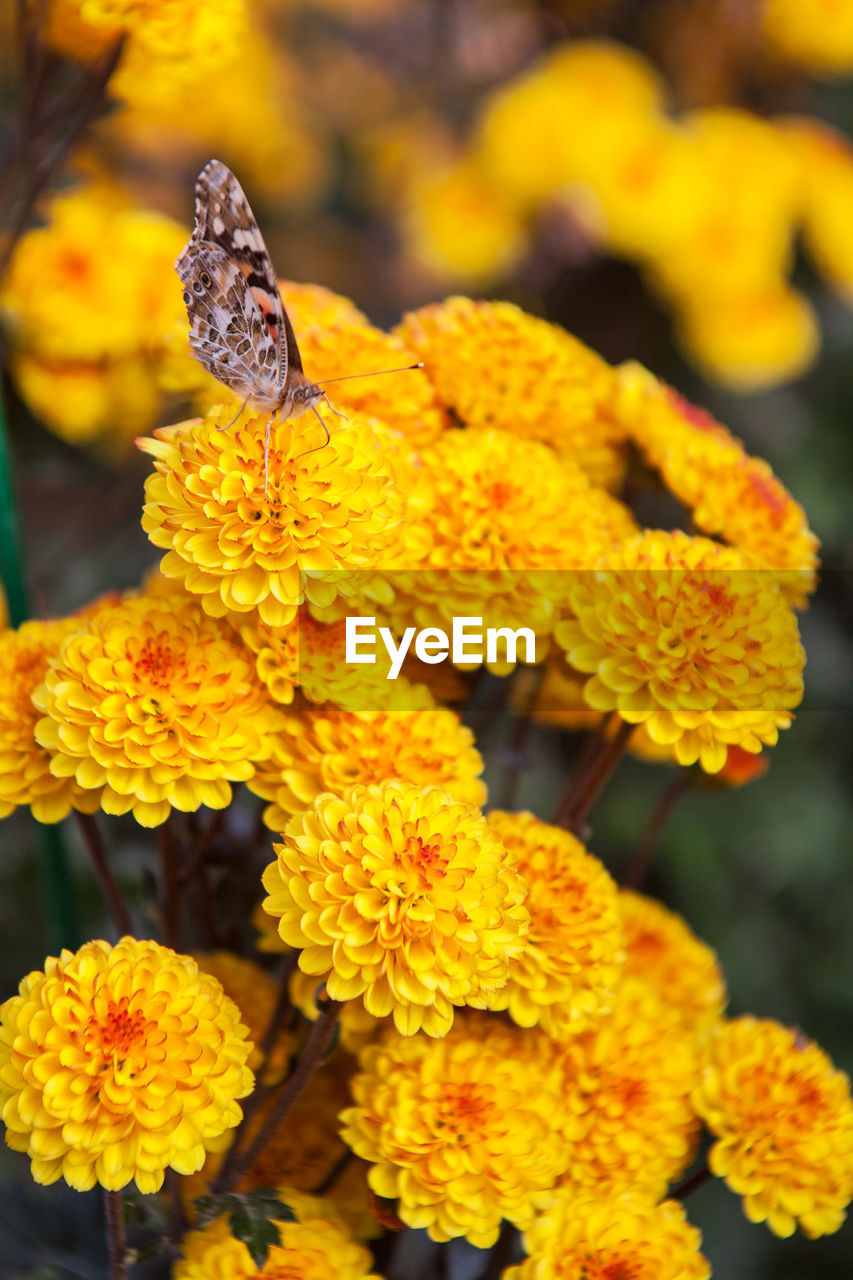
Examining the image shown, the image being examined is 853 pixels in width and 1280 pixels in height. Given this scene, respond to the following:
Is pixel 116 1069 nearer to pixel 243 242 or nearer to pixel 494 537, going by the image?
pixel 494 537

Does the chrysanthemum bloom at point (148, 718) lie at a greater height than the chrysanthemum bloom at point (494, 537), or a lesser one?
lesser

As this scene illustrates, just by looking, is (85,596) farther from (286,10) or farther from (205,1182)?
(286,10)

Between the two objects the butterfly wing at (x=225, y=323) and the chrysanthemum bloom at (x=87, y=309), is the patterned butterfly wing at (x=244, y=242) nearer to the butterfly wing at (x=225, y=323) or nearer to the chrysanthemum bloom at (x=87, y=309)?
the butterfly wing at (x=225, y=323)

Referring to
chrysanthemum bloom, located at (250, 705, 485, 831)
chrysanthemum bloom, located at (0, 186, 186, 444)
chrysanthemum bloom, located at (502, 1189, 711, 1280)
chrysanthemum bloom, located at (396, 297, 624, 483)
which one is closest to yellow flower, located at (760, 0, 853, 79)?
chrysanthemum bloom, located at (0, 186, 186, 444)

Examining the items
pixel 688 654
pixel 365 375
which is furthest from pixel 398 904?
pixel 365 375

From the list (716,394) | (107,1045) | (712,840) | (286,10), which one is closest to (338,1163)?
(107,1045)

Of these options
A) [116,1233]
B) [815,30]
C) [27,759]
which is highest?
[815,30]

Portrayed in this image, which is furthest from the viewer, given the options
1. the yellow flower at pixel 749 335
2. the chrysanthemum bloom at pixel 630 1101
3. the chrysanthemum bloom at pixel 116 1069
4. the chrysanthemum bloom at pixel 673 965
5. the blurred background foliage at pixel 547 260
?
the yellow flower at pixel 749 335

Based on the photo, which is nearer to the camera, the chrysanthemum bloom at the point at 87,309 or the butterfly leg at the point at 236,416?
the butterfly leg at the point at 236,416

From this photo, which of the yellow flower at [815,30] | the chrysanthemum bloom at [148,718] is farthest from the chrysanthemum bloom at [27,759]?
the yellow flower at [815,30]
